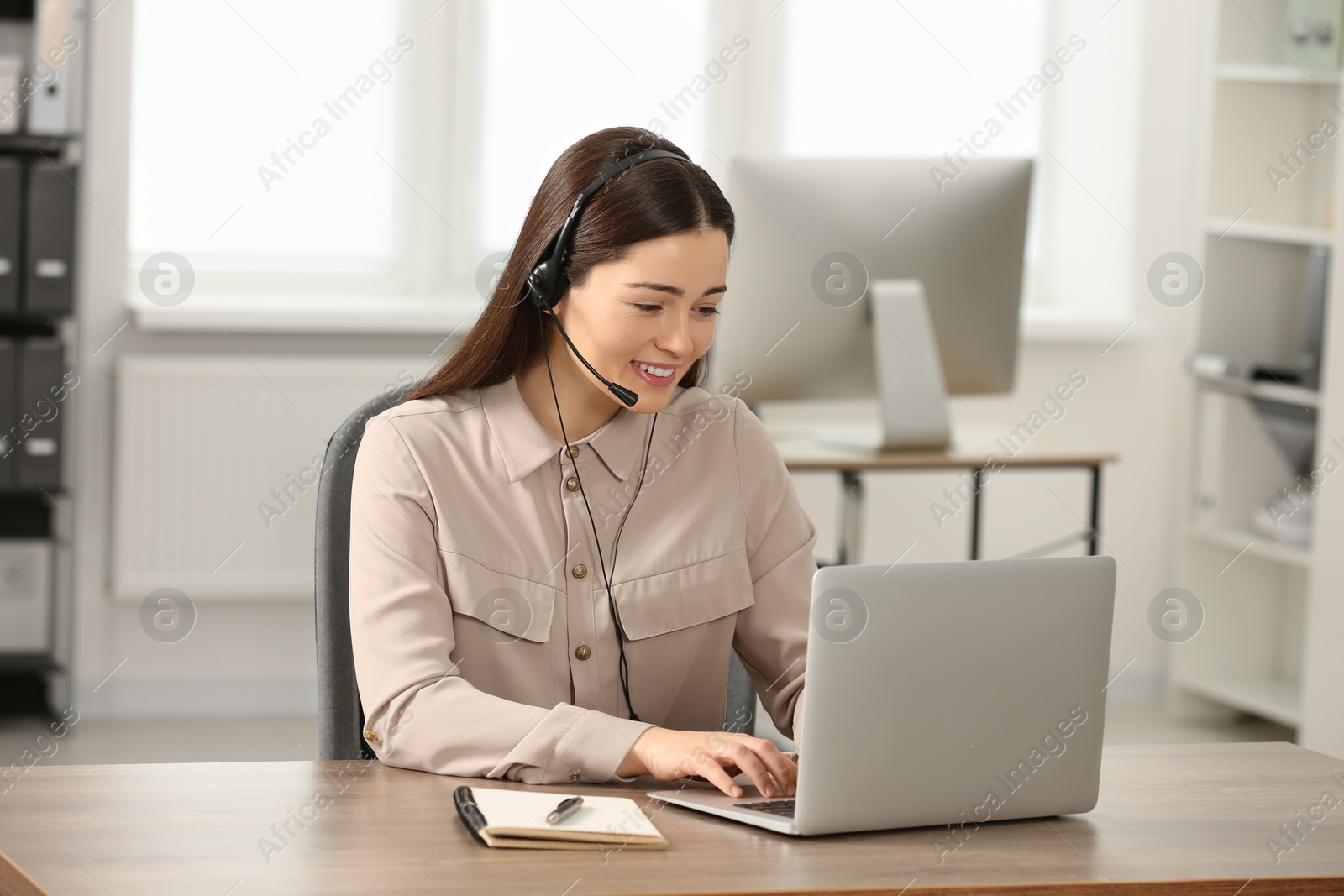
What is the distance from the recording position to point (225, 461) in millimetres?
3602

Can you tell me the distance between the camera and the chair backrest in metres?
1.57

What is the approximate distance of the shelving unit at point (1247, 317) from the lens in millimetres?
3713

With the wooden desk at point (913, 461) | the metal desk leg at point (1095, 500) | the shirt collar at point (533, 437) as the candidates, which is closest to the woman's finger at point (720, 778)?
the shirt collar at point (533, 437)

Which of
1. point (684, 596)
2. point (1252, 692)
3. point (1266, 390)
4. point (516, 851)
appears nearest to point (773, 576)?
point (684, 596)

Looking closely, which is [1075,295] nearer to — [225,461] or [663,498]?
[225,461]

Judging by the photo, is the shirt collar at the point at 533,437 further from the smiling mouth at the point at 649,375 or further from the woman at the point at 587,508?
the smiling mouth at the point at 649,375

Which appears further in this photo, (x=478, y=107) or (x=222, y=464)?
(x=478, y=107)

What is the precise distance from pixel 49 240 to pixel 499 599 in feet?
7.24

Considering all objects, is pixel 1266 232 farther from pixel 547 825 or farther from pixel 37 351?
pixel 547 825

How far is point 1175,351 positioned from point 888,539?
97 cm

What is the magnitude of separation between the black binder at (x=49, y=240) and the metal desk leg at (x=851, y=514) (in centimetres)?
176

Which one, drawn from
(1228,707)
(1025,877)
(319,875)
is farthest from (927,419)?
(319,875)

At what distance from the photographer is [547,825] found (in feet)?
3.84

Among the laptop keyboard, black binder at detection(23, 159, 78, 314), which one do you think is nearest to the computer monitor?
the laptop keyboard
